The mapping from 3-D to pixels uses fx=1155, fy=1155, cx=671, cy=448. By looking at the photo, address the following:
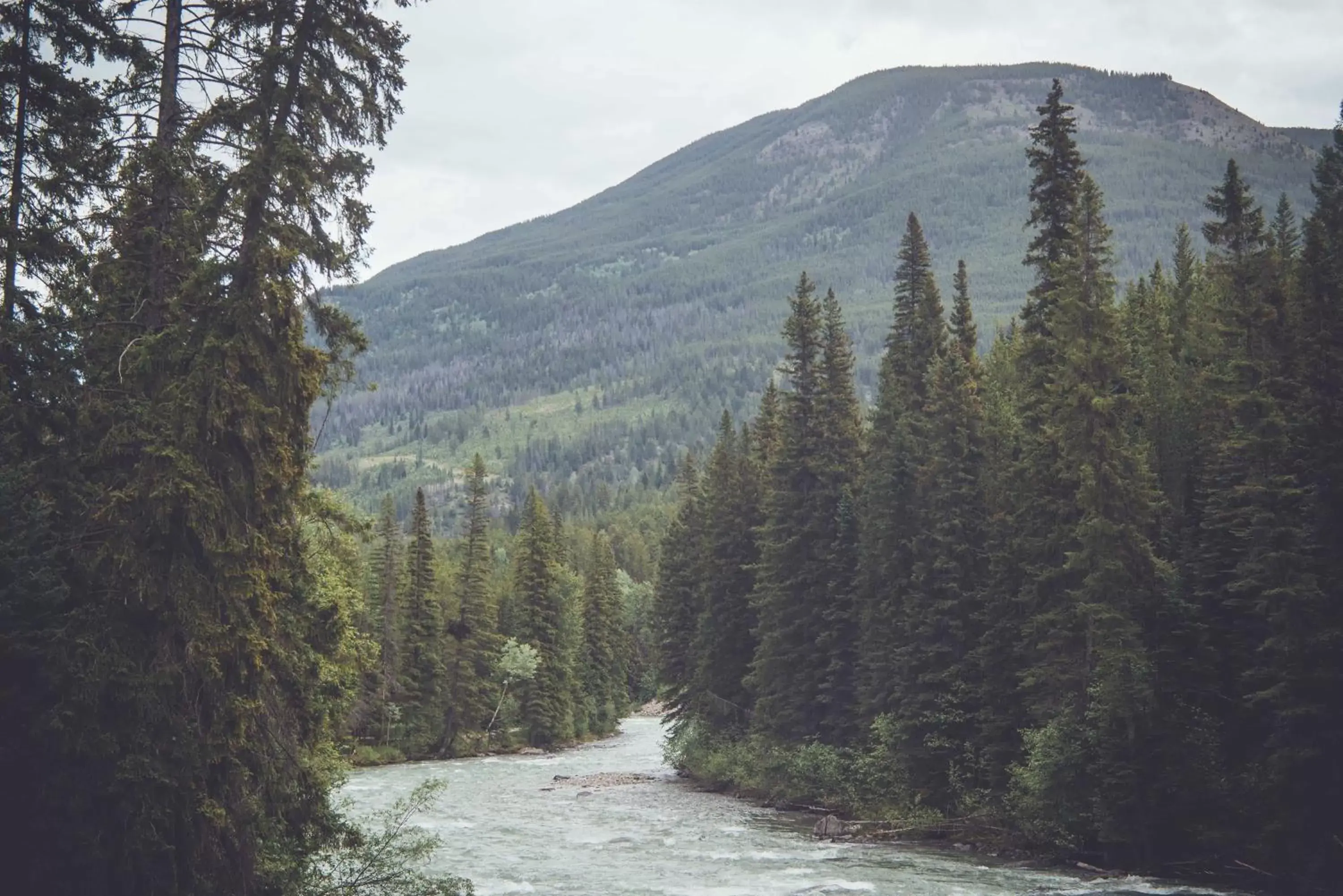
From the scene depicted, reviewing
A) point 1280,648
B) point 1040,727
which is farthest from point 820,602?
point 1280,648

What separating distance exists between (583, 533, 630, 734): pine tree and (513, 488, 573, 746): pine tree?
7514mm

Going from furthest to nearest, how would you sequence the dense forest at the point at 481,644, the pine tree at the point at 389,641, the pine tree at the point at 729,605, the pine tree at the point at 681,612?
the dense forest at the point at 481,644, the pine tree at the point at 389,641, the pine tree at the point at 681,612, the pine tree at the point at 729,605

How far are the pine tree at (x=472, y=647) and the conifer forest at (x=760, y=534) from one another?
19226 millimetres

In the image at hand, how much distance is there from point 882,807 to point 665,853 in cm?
1013

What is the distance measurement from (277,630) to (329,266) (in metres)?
5.56

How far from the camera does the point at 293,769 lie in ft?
57.4

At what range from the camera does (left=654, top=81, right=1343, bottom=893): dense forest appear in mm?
29172

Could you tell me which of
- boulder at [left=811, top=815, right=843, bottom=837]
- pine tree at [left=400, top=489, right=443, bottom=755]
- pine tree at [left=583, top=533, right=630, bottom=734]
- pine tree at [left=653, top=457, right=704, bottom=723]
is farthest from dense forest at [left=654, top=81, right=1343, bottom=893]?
pine tree at [left=583, top=533, right=630, bottom=734]

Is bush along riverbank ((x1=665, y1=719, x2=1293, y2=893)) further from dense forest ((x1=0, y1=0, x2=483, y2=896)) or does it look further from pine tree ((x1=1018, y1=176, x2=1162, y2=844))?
dense forest ((x1=0, y1=0, x2=483, y2=896))

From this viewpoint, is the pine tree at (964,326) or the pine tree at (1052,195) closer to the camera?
the pine tree at (1052,195)

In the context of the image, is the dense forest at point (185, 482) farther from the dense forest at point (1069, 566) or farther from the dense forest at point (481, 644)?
the dense forest at point (481, 644)

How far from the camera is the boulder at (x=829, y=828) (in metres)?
41.2

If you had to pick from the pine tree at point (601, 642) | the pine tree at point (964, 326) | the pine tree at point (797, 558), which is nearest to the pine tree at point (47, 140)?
the pine tree at point (797, 558)

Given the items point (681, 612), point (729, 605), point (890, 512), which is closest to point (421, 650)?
point (681, 612)
